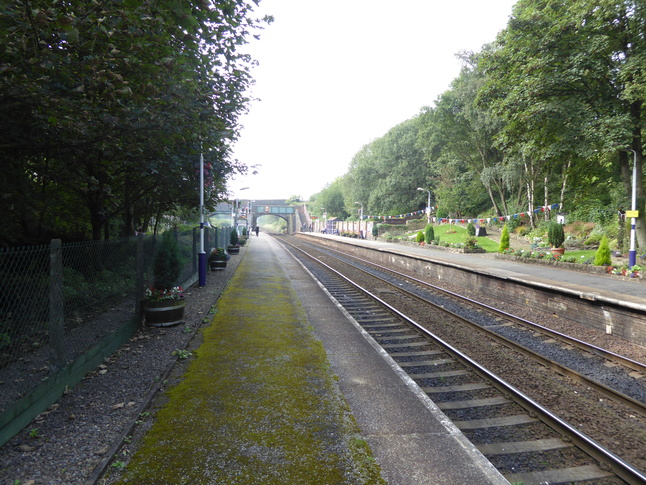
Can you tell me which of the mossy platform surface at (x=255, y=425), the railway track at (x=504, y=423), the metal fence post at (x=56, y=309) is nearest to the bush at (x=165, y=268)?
the mossy platform surface at (x=255, y=425)

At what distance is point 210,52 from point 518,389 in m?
8.17

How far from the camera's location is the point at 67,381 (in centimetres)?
469

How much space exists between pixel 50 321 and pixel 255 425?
2.76m

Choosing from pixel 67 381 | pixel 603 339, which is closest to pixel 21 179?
pixel 67 381

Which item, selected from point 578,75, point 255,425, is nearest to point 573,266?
point 578,75

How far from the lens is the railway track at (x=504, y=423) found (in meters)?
3.54

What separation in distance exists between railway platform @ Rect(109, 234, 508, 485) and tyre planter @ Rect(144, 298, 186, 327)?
932 millimetres

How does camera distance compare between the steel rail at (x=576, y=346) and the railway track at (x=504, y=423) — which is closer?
the railway track at (x=504, y=423)

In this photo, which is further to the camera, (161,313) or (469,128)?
(469,128)

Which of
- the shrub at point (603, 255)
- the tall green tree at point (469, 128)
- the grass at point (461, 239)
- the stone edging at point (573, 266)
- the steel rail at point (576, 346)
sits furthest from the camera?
the tall green tree at point (469, 128)

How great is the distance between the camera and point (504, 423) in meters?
4.41

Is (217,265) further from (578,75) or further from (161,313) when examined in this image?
(578,75)

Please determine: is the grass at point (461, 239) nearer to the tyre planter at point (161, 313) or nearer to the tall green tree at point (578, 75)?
the tall green tree at point (578, 75)

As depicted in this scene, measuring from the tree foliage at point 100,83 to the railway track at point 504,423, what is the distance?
18.0ft
